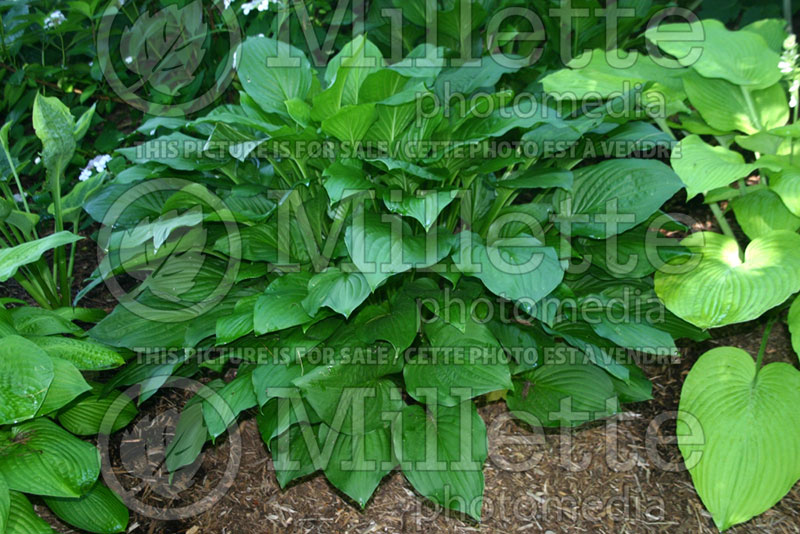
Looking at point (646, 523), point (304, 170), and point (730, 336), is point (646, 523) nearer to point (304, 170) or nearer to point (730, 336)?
point (730, 336)

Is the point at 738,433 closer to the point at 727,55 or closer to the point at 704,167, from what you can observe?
the point at 704,167

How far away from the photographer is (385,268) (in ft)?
5.51

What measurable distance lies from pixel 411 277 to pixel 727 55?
1359mm

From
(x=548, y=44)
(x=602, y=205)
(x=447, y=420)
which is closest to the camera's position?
(x=447, y=420)

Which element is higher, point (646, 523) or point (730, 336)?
point (730, 336)

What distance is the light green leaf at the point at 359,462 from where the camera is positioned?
5.94 ft

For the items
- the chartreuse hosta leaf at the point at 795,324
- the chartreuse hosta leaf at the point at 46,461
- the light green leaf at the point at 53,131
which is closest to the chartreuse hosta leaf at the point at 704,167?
the chartreuse hosta leaf at the point at 795,324

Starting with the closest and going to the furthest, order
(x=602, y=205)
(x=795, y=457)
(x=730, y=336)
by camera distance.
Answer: (x=795, y=457) < (x=602, y=205) < (x=730, y=336)

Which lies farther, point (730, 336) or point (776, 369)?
point (730, 336)

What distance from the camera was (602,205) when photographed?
6.73 feet

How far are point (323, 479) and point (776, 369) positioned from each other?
4.53 feet

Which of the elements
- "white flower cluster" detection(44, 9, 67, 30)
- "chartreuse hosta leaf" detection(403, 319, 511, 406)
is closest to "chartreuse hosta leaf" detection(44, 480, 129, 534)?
"chartreuse hosta leaf" detection(403, 319, 511, 406)

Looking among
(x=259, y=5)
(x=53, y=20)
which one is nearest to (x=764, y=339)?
(x=259, y=5)

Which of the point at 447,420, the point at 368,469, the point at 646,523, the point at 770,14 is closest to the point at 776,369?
the point at 646,523
